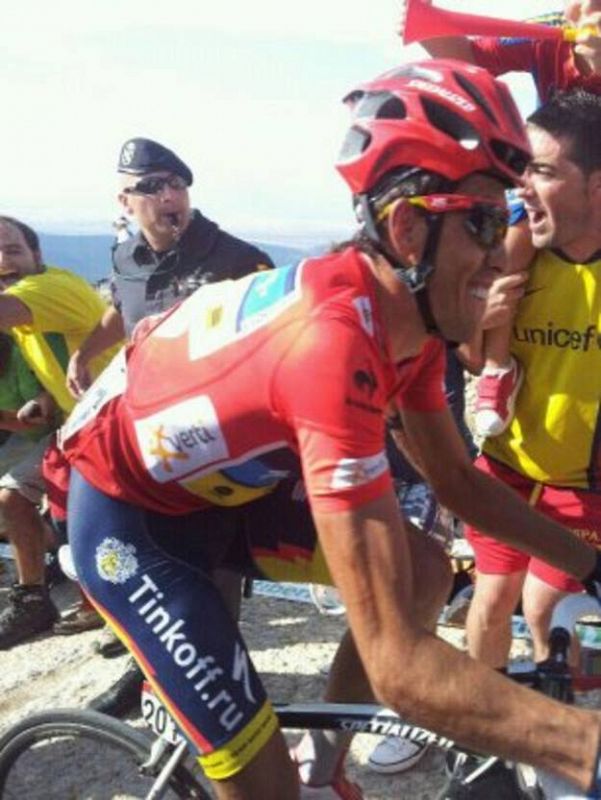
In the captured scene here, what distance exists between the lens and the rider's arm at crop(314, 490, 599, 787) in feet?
5.79

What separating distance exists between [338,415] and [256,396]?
0.29 m

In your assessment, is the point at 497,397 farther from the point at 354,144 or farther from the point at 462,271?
the point at 354,144

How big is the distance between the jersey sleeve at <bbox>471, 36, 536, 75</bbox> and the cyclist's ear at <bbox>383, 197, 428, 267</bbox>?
1.73 metres

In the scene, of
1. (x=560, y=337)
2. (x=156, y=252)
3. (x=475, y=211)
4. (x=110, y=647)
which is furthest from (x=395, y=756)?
(x=156, y=252)

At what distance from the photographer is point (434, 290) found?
2.17 m

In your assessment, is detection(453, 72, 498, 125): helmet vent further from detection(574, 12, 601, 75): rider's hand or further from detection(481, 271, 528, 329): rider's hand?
detection(574, 12, 601, 75): rider's hand

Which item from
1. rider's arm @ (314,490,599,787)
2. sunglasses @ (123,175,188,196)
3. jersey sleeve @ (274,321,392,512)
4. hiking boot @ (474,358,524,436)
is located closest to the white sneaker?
hiking boot @ (474,358,524,436)

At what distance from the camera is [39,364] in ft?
18.4

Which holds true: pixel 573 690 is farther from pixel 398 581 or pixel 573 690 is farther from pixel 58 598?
pixel 58 598

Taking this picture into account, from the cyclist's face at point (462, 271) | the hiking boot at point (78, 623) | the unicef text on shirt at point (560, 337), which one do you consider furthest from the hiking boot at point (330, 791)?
the hiking boot at point (78, 623)

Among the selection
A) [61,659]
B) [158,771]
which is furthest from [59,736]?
[61,659]

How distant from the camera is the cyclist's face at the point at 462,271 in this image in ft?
7.00

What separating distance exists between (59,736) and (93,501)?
0.86 metres

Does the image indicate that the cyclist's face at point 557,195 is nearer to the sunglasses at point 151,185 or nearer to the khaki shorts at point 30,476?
the sunglasses at point 151,185
